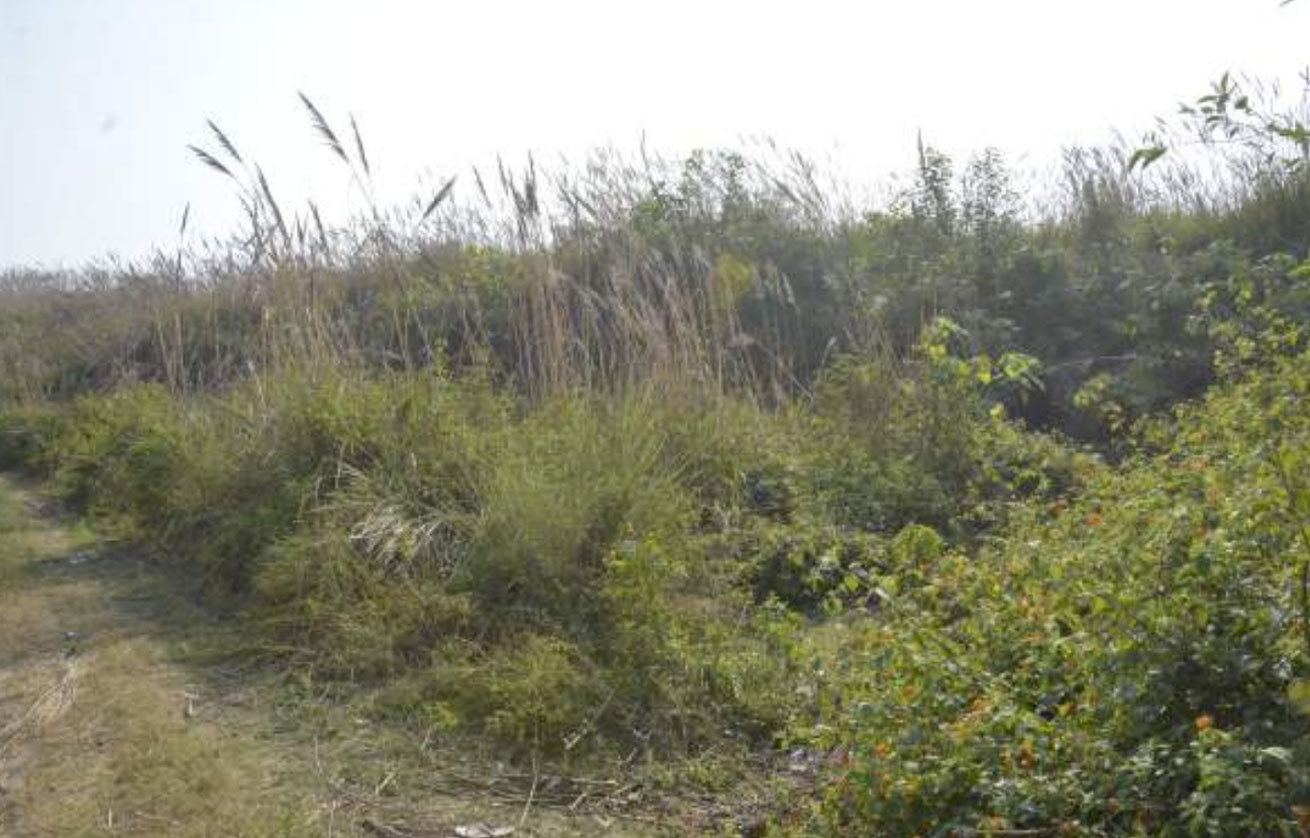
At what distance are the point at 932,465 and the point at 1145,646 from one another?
365 centimetres

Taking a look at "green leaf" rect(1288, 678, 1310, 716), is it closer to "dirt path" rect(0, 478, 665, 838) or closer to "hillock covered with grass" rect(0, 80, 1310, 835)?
"hillock covered with grass" rect(0, 80, 1310, 835)

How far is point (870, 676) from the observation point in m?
3.80

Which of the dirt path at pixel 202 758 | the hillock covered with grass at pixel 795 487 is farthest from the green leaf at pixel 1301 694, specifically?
the dirt path at pixel 202 758

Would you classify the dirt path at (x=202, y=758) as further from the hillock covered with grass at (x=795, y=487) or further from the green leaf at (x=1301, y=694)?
the green leaf at (x=1301, y=694)

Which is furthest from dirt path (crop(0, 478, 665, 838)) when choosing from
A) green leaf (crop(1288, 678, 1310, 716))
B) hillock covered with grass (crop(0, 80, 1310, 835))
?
green leaf (crop(1288, 678, 1310, 716))

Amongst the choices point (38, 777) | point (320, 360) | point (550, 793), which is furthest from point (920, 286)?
point (38, 777)

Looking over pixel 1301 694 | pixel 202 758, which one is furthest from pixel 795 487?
pixel 1301 694

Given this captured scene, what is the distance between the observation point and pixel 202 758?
178 inches

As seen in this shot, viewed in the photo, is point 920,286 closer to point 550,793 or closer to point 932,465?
point 932,465

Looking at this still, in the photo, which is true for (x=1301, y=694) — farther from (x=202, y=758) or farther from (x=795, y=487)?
(x=795, y=487)

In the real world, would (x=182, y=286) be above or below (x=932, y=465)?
above

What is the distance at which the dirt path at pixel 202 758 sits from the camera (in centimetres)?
412

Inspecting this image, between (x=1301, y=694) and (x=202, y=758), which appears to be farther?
(x=202, y=758)

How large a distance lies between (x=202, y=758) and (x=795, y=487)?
2953 millimetres
